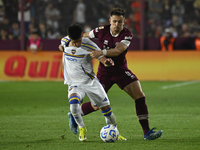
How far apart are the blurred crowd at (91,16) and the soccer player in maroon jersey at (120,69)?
10.4m

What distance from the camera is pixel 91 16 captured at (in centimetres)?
1772

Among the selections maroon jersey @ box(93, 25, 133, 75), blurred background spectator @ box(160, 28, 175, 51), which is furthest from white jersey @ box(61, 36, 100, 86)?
blurred background spectator @ box(160, 28, 175, 51)

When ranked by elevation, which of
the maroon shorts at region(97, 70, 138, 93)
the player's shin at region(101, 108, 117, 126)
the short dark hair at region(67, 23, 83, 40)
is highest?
the short dark hair at region(67, 23, 83, 40)

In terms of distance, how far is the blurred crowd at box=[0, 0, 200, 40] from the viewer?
17.0 m

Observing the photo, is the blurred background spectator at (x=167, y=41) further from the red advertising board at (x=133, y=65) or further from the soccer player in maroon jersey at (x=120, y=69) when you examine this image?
the soccer player in maroon jersey at (x=120, y=69)

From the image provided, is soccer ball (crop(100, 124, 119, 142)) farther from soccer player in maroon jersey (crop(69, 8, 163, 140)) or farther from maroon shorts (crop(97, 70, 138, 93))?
maroon shorts (crop(97, 70, 138, 93))

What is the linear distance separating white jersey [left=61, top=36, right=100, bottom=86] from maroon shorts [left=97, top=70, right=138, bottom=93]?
19.8 inches

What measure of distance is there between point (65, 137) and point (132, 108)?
3.38 m

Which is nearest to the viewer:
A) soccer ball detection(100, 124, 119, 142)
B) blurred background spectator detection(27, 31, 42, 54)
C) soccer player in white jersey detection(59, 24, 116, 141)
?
soccer ball detection(100, 124, 119, 142)

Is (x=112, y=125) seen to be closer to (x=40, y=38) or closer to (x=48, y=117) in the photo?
(x=48, y=117)

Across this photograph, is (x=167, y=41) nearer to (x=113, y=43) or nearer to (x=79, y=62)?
(x=113, y=43)

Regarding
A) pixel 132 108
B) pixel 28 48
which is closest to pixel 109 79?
pixel 132 108

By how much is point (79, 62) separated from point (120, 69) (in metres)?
0.75

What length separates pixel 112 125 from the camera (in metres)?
5.75
